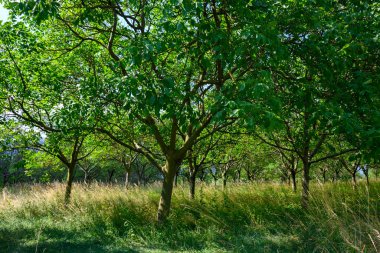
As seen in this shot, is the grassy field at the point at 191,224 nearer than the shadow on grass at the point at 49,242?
Yes

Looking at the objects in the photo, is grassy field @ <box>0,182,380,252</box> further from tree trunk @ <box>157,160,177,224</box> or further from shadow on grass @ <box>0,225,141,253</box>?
tree trunk @ <box>157,160,177,224</box>

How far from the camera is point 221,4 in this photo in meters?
5.61

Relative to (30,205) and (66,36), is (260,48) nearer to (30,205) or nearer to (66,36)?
(66,36)

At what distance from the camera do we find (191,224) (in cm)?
793

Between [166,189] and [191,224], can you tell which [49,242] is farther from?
[191,224]

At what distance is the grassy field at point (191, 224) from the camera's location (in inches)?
232

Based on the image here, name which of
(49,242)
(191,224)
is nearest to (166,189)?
(191,224)

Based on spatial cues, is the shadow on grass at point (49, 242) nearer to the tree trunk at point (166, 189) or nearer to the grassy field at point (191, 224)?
the grassy field at point (191, 224)

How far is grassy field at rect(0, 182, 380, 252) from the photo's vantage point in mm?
5898

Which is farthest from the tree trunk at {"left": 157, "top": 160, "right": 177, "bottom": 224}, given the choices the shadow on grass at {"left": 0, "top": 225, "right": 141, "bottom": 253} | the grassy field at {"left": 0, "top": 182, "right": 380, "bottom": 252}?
the shadow on grass at {"left": 0, "top": 225, "right": 141, "bottom": 253}

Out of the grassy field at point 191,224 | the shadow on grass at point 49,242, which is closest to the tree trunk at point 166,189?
the grassy field at point 191,224

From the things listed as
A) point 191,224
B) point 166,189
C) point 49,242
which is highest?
point 166,189

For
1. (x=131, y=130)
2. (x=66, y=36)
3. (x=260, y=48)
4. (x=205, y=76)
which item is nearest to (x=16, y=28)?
(x=66, y=36)

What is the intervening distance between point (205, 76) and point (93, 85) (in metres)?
2.98
